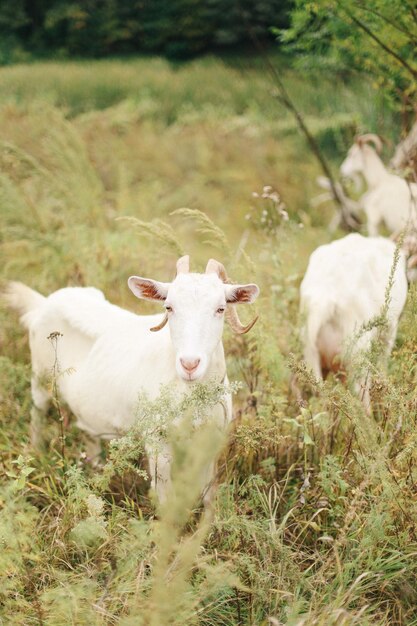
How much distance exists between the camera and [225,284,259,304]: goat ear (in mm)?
3156

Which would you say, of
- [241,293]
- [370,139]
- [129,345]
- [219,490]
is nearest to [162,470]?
[219,490]

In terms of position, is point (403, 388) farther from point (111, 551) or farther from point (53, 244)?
point (53, 244)

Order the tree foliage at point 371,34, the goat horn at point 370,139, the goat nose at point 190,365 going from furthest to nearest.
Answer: the goat horn at point 370,139, the tree foliage at point 371,34, the goat nose at point 190,365

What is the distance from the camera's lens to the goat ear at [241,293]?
10.4ft

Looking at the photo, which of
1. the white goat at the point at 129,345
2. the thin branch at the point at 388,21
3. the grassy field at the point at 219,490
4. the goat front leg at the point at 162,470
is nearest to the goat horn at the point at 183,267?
the white goat at the point at 129,345

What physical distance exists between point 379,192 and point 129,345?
13.7 feet

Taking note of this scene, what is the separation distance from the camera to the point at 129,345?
3.72 meters

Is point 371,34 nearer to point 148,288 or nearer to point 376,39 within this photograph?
point 376,39

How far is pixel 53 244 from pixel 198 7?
1470 centimetres

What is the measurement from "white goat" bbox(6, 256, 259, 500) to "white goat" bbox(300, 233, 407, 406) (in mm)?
1008

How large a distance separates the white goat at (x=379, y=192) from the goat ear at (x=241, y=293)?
11.6 ft

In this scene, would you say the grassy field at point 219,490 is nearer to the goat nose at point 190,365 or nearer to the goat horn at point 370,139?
the goat nose at point 190,365

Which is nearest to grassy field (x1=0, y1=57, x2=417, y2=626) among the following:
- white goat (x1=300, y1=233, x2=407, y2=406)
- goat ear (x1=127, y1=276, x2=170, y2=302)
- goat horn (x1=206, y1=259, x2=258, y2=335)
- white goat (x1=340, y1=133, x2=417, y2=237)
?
white goat (x1=300, y1=233, x2=407, y2=406)

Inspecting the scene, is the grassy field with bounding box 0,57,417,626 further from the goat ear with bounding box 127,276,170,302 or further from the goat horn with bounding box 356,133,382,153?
the goat horn with bounding box 356,133,382,153
